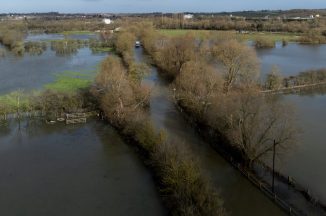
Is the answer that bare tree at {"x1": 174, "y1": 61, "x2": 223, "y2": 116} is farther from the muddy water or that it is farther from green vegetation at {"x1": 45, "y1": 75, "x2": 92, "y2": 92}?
green vegetation at {"x1": 45, "y1": 75, "x2": 92, "y2": 92}

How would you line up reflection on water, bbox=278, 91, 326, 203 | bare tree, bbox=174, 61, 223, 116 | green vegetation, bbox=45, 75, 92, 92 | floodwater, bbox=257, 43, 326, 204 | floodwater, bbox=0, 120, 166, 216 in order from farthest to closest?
1. green vegetation, bbox=45, 75, 92, 92
2. bare tree, bbox=174, 61, 223, 116
3. floodwater, bbox=257, 43, 326, 204
4. reflection on water, bbox=278, 91, 326, 203
5. floodwater, bbox=0, 120, 166, 216

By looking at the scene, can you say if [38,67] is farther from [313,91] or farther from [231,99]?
Result: [231,99]

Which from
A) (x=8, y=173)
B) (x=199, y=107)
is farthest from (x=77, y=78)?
(x=8, y=173)

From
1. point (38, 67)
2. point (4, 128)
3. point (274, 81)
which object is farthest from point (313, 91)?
point (38, 67)

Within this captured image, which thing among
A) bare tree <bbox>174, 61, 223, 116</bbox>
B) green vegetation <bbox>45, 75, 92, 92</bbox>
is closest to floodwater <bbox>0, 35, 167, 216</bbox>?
bare tree <bbox>174, 61, 223, 116</bbox>

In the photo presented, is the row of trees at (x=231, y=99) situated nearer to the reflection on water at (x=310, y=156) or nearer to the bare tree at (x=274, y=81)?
the reflection on water at (x=310, y=156)

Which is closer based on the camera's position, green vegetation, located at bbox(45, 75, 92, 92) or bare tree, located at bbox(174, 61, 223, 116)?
bare tree, located at bbox(174, 61, 223, 116)

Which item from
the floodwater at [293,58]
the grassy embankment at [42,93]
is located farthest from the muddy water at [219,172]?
the floodwater at [293,58]
